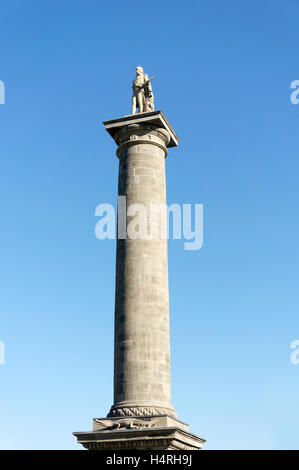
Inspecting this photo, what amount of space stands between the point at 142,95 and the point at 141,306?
11792 mm

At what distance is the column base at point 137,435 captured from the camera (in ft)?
75.6

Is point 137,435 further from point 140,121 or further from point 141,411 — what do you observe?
point 140,121

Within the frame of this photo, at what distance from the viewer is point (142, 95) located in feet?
103

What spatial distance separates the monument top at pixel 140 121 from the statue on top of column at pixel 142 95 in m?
1.24

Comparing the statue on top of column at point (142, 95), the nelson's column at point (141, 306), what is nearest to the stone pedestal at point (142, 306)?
the nelson's column at point (141, 306)

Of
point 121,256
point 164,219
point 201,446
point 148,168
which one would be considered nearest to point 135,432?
point 201,446

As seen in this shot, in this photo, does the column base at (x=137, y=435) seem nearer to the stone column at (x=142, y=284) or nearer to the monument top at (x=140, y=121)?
the stone column at (x=142, y=284)

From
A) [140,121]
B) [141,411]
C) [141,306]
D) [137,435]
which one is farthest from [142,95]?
[137,435]

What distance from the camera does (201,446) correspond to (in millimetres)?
26078

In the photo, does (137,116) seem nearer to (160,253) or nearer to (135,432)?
(160,253)

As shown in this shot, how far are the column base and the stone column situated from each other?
0.51 meters

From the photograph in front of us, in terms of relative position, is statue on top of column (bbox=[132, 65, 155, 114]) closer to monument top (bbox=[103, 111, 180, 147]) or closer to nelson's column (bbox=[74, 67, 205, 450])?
nelson's column (bbox=[74, 67, 205, 450])
